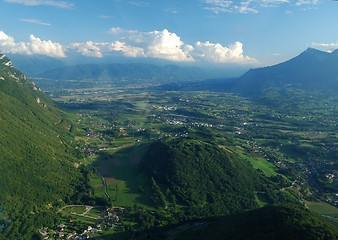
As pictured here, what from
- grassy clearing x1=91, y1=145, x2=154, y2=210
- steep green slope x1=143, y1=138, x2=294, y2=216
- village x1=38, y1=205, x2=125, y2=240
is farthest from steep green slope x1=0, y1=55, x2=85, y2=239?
steep green slope x1=143, y1=138, x2=294, y2=216

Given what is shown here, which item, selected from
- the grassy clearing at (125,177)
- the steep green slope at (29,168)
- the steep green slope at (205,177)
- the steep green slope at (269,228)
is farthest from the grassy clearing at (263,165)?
the steep green slope at (29,168)

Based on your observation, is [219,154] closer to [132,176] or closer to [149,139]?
[132,176]

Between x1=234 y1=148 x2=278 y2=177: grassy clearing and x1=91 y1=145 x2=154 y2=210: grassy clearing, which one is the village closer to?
x1=91 y1=145 x2=154 y2=210: grassy clearing

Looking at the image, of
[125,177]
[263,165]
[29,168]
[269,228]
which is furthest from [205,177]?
[29,168]

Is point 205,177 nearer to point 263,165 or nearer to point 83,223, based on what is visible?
point 263,165

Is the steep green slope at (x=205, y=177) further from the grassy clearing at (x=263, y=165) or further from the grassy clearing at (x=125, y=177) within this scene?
the grassy clearing at (x=263, y=165)

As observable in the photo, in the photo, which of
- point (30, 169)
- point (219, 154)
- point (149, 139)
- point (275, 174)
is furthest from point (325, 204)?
point (30, 169)
